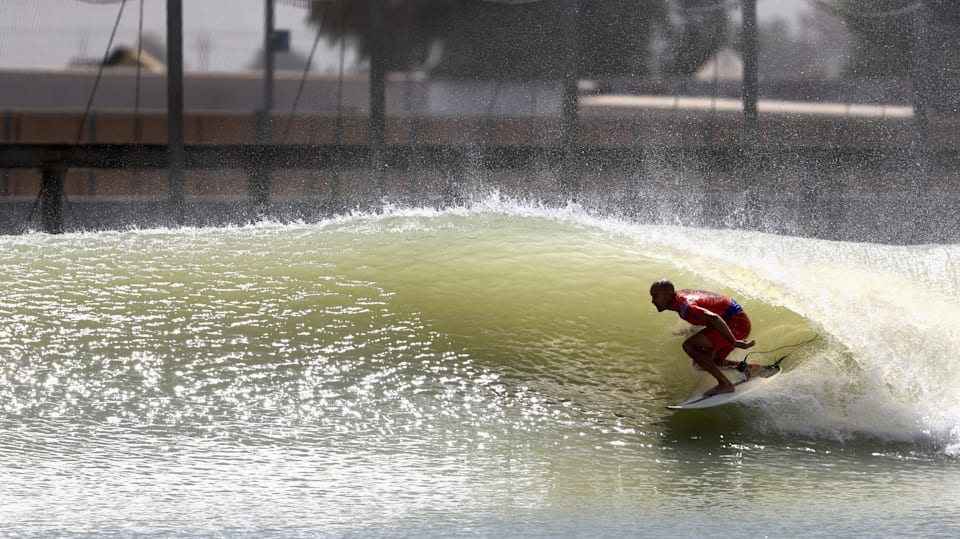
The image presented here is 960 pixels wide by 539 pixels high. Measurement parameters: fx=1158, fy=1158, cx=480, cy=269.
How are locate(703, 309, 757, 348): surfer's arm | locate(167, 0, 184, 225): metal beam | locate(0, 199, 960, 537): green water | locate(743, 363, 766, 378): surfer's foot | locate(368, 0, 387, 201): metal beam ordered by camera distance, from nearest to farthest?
locate(0, 199, 960, 537): green water < locate(703, 309, 757, 348): surfer's arm < locate(743, 363, 766, 378): surfer's foot < locate(167, 0, 184, 225): metal beam < locate(368, 0, 387, 201): metal beam

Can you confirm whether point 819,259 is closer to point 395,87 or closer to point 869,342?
point 869,342

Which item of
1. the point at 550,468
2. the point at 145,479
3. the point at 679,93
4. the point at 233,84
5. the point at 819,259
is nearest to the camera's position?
the point at 145,479

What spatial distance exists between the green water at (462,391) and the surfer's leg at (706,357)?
4.2 inches

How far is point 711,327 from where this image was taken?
15.8 ft

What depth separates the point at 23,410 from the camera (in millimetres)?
4777

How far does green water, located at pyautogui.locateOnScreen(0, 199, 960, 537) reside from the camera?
3623 millimetres

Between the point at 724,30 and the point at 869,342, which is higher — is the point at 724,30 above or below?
above

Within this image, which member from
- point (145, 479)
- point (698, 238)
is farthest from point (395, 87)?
point (145, 479)

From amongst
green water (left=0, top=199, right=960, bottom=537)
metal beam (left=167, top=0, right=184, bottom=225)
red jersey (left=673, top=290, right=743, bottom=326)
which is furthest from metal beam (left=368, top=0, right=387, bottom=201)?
red jersey (left=673, top=290, right=743, bottom=326)

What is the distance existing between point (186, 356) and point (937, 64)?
12.9 metres

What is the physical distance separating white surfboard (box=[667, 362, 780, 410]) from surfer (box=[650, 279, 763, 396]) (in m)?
0.03

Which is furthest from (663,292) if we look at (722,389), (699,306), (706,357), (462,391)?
(462,391)

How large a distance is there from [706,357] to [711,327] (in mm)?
130

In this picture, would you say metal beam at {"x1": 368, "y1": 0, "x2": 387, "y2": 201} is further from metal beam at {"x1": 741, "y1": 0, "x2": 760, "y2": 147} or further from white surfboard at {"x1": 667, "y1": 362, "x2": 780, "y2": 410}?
white surfboard at {"x1": 667, "y1": 362, "x2": 780, "y2": 410}
